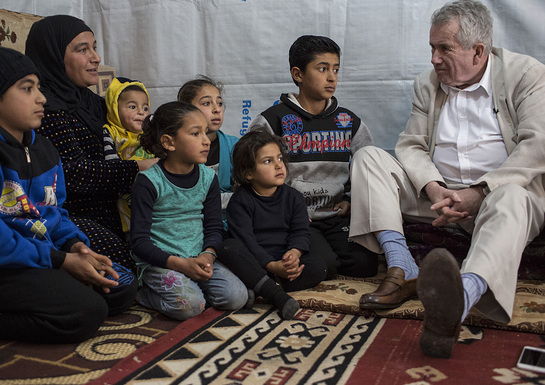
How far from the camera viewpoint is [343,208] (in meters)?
2.89

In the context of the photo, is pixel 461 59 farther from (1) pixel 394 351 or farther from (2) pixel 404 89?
(1) pixel 394 351

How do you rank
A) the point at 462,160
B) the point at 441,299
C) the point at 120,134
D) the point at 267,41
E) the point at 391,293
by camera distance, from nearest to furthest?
the point at 441,299
the point at 391,293
the point at 462,160
the point at 120,134
the point at 267,41

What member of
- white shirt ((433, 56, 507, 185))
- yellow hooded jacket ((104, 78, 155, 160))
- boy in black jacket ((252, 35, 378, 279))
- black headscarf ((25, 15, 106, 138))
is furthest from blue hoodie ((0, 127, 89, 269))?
white shirt ((433, 56, 507, 185))

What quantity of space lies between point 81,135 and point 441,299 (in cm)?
178

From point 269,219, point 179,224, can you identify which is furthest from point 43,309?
point 269,219

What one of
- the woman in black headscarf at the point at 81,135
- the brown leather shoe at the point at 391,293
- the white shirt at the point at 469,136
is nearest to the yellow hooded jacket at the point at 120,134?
the woman in black headscarf at the point at 81,135

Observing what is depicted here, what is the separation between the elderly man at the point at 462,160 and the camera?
7.21 ft

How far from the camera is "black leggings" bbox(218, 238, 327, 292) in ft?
7.74

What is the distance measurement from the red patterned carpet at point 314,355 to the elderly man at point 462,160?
15 cm

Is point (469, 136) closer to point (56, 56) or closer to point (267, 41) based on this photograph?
point (267, 41)

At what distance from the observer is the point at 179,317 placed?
222 centimetres

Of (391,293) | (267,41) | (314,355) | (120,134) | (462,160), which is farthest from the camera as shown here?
(267,41)

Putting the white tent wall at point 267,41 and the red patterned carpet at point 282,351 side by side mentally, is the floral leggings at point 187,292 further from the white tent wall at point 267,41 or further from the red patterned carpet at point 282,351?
the white tent wall at point 267,41

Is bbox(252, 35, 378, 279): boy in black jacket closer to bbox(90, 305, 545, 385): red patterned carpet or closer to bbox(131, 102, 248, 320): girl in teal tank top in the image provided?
bbox(131, 102, 248, 320): girl in teal tank top
